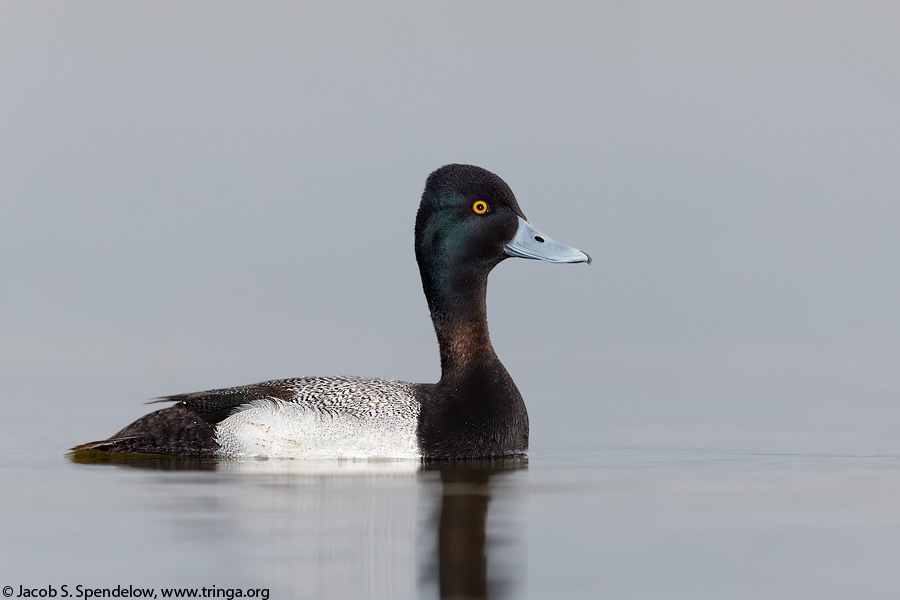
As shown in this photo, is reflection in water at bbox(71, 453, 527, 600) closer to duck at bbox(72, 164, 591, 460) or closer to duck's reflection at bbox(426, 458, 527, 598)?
duck's reflection at bbox(426, 458, 527, 598)

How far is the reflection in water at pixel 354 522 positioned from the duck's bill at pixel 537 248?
5.97ft

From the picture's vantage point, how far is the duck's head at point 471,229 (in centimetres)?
1160

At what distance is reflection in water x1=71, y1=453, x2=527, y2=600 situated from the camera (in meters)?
6.81

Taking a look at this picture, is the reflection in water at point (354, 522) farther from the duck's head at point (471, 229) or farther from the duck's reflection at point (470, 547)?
the duck's head at point (471, 229)

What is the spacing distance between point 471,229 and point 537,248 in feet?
1.94

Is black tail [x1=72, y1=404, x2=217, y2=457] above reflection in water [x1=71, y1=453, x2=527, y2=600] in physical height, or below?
above

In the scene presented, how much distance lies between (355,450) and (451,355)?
1.29 meters

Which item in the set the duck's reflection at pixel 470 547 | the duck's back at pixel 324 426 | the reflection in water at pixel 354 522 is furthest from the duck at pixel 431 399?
the duck's reflection at pixel 470 547

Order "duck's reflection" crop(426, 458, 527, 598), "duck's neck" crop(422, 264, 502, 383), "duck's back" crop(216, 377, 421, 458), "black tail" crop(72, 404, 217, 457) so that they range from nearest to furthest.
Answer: "duck's reflection" crop(426, 458, 527, 598) → "duck's back" crop(216, 377, 421, 458) → "black tail" crop(72, 404, 217, 457) → "duck's neck" crop(422, 264, 502, 383)

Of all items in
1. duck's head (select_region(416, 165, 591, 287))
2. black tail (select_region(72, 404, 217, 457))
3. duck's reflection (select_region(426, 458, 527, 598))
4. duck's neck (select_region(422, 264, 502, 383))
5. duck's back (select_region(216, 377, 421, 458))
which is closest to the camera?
duck's reflection (select_region(426, 458, 527, 598))

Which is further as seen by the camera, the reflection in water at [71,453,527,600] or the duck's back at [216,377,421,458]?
the duck's back at [216,377,421,458]

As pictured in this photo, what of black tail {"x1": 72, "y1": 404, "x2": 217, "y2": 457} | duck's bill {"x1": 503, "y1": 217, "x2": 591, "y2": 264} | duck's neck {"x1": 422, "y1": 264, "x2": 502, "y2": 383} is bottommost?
black tail {"x1": 72, "y1": 404, "x2": 217, "y2": 457}

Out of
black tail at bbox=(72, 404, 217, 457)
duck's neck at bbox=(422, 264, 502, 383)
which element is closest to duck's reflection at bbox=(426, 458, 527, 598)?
duck's neck at bbox=(422, 264, 502, 383)

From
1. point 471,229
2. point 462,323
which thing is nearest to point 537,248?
point 471,229
